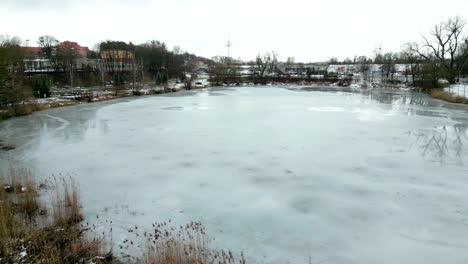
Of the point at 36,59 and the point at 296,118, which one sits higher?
the point at 36,59

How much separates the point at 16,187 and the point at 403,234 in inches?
234

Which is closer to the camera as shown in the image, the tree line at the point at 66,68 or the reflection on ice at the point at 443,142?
the reflection on ice at the point at 443,142

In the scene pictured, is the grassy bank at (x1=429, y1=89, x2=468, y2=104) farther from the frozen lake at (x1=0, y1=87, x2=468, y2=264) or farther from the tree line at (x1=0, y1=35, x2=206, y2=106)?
the tree line at (x1=0, y1=35, x2=206, y2=106)

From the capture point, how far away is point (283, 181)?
6.38 metres

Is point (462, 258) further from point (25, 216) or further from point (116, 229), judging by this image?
point (25, 216)

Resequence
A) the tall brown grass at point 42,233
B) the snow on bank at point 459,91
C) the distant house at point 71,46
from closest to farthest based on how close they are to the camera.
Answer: the tall brown grass at point 42,233
the snow on bank at point 459,91
the distant house at point 71,46

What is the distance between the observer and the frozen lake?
4.18 meters

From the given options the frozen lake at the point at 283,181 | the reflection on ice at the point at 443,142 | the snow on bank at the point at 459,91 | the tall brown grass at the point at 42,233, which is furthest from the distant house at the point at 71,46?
the tall brown grass at the point at 42,233

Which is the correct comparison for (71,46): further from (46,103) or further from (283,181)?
(283,181)

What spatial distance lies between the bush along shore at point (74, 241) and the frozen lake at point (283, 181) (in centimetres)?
26

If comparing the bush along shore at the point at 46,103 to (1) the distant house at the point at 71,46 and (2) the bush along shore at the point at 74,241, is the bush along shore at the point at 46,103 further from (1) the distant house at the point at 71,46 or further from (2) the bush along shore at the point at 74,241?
(1) the distant house at the point at 71,46

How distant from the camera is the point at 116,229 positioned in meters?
4.50

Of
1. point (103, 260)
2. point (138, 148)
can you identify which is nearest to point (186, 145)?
point (138, 148)

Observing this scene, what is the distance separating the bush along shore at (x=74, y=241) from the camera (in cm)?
347
